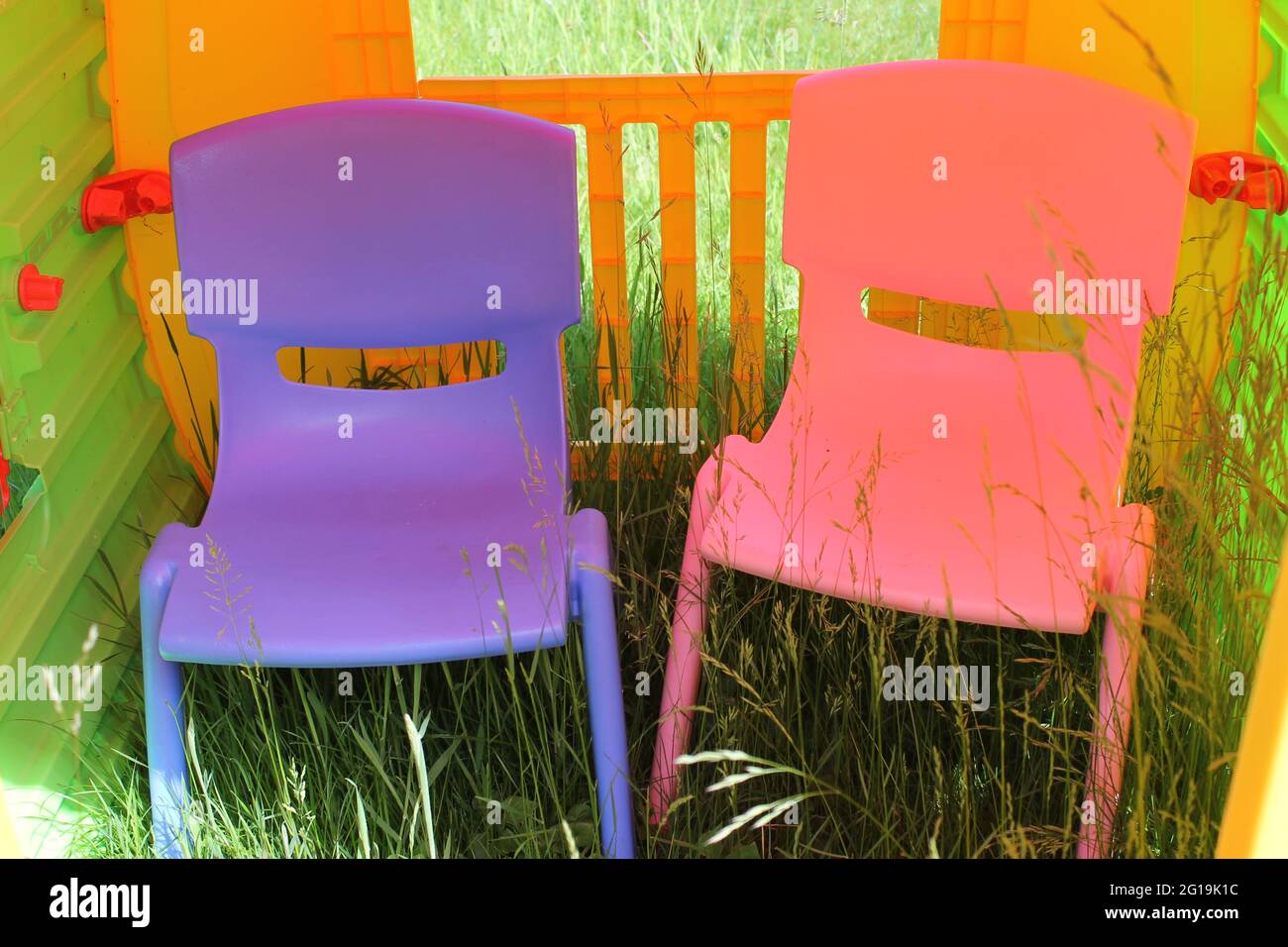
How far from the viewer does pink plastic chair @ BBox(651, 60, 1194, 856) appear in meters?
1.93

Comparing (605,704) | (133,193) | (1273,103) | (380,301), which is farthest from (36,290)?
(1273,103)

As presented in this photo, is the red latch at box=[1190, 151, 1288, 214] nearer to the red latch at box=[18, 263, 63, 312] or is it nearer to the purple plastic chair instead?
the purple plastic chair

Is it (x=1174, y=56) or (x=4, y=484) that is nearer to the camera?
(x=4, y=484)

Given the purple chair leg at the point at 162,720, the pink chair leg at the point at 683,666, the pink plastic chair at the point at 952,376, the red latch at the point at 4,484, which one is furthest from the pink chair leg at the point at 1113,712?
the red latch at the point at 4,484

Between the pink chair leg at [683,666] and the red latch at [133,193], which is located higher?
the red latch at [133,193]

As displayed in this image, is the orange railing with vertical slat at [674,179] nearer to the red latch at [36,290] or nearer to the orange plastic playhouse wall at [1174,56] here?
the orange plastic playhouse wall at [1174,56]

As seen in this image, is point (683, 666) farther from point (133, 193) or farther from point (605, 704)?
point (133, 193)

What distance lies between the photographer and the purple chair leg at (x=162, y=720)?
6.45ft

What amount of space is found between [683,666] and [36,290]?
126 centimetres

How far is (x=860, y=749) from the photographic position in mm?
2184

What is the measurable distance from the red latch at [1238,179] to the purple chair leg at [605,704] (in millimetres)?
1394

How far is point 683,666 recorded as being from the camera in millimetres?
2105

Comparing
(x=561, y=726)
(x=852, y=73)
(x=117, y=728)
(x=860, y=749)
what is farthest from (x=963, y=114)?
(x=117, y=728)

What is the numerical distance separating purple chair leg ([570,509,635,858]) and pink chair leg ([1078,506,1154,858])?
65 centimetres
